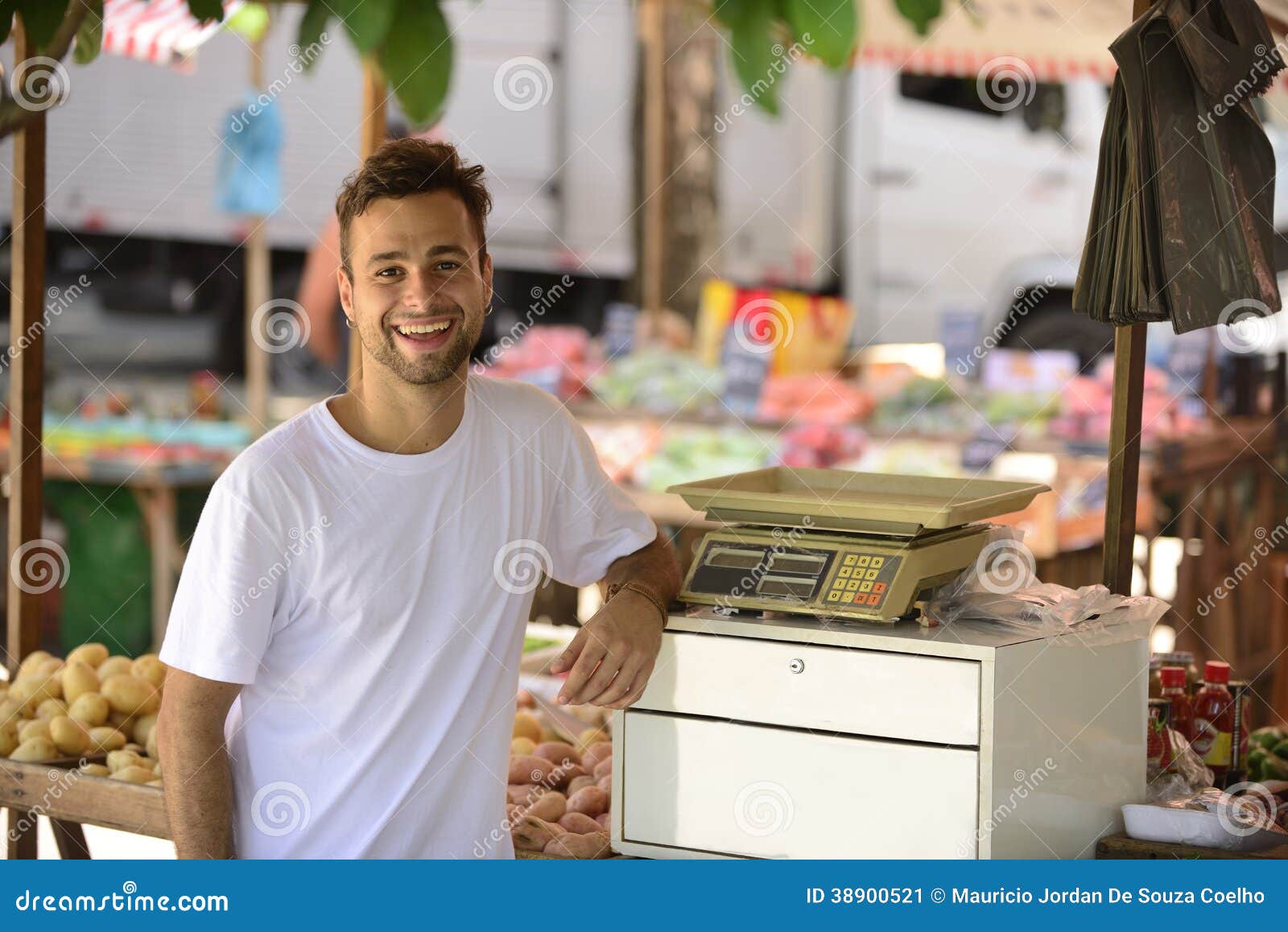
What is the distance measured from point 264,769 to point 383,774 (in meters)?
0.19

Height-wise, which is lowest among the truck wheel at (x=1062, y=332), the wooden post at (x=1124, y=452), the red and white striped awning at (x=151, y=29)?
the wooden post at (x=1124, y=452)

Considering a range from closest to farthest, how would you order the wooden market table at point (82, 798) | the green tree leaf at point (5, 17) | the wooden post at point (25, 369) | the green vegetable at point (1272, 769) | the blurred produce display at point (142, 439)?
the green tree leaf at point (5, 17) < the wooden market table at point (82, 798) < the green vegetable at point (1272, 769) < the wooden post at point (25, 369) < the blurred produce display at point (142, 439)

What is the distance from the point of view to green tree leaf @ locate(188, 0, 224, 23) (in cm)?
219

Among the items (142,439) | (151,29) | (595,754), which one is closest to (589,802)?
(595,754)

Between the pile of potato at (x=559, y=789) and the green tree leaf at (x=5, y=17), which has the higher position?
the green tree leaf at (x=5, y=17)

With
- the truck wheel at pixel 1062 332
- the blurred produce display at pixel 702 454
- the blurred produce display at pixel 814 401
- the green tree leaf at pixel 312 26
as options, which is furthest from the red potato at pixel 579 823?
the truck wheel at pixel 1062 332

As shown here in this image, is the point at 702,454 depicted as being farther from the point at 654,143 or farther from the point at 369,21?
the point at 369,21

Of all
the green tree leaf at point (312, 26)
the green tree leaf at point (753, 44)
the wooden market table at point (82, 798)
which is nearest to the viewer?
the green tree leaf at point (753, 44)

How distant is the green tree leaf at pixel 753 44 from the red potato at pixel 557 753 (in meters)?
2.05

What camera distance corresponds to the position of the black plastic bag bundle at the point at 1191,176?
2.45m

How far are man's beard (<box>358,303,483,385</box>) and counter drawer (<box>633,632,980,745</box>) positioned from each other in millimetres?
547

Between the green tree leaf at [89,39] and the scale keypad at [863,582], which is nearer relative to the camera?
the scale keypad at [863,582]

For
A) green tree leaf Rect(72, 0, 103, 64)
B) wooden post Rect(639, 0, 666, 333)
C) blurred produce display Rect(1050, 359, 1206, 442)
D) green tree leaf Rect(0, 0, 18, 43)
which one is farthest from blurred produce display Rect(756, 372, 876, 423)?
green tree leaf Rect(0, 0, 18, 43)

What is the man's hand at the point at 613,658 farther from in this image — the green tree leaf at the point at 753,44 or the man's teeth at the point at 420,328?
the green tree leaf at the point at 753,44
